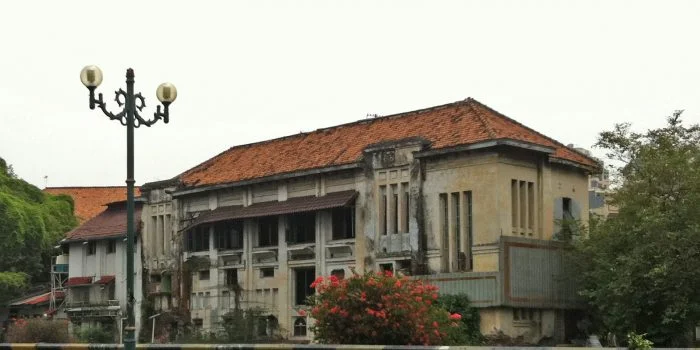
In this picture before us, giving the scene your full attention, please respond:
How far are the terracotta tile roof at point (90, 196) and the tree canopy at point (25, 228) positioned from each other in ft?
18.7

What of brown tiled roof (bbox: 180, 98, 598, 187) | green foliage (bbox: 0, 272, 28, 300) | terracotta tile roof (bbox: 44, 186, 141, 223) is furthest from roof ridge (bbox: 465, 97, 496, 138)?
terracotta tile roof (bbox: 44, 186, 141, 223)

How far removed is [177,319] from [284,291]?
7.00 meters

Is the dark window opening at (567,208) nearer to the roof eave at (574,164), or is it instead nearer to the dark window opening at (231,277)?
the roof eave at (574,164)

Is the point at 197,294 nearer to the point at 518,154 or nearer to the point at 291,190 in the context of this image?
the point at 291,190

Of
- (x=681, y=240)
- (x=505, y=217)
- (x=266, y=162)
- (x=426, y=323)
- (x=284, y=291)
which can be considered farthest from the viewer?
(x=266, y=162)

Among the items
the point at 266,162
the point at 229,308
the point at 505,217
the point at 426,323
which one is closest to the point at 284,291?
the point at 229,308

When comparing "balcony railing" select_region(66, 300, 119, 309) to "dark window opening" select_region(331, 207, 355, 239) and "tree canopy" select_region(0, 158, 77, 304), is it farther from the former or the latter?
"dark window opening" select_region(331, 207, 355, 239)

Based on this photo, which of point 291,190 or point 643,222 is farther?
point 291,190

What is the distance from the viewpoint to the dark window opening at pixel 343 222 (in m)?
41.9

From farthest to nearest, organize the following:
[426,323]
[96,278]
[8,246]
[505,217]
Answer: [8,246] → [96,278] → [505,217] → [426,323]

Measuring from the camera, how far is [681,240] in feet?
108

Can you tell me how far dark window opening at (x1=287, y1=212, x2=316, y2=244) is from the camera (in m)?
43.4

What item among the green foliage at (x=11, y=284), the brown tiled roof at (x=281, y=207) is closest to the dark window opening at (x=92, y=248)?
the green foliage at (x=11, y=284)

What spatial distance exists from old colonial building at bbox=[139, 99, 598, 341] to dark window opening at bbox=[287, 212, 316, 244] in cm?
5
